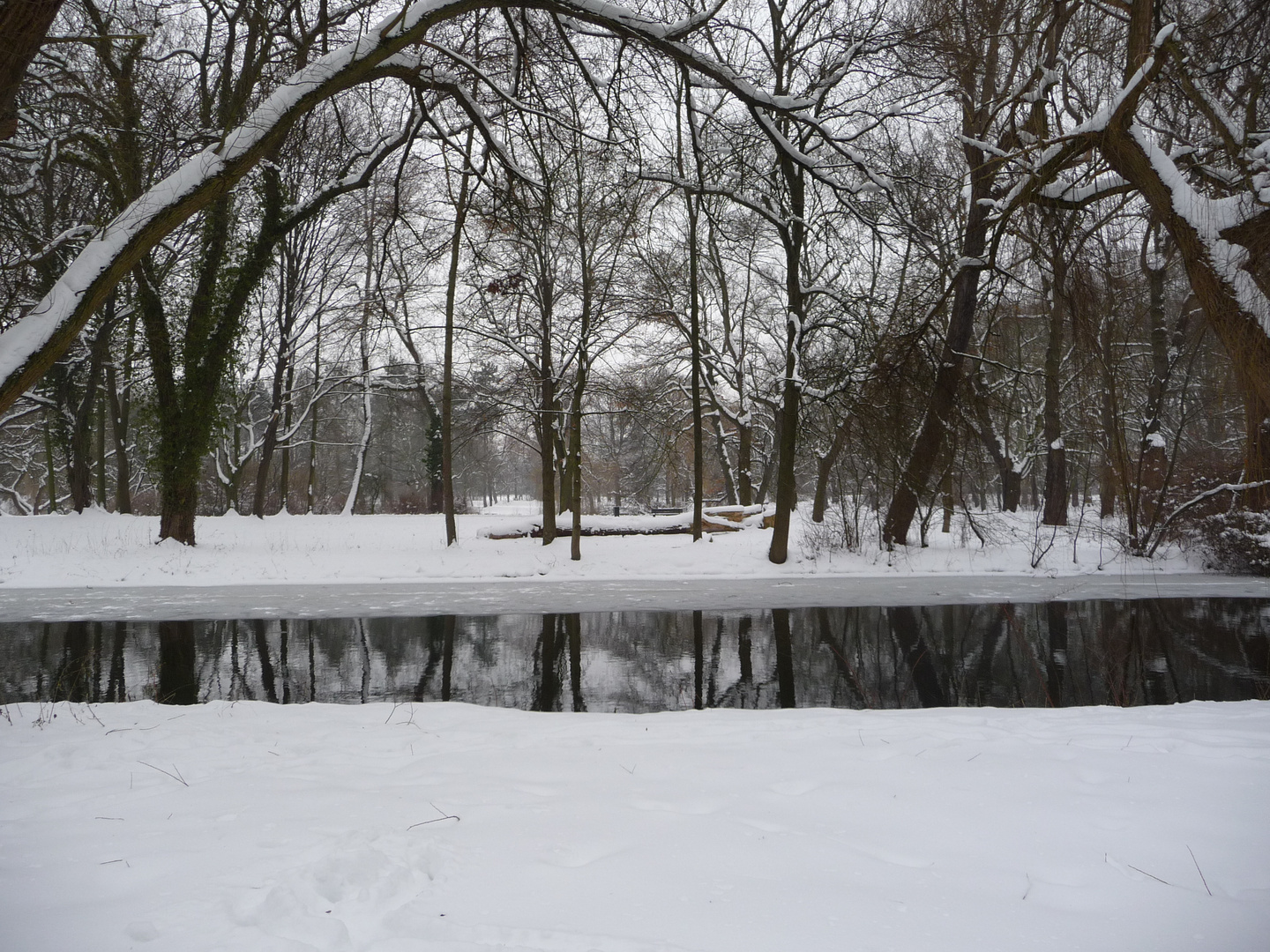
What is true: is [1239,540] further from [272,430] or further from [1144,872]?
[272,430]

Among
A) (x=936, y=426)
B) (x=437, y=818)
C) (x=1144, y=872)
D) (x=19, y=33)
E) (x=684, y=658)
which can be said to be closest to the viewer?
(x=1144, y=872)

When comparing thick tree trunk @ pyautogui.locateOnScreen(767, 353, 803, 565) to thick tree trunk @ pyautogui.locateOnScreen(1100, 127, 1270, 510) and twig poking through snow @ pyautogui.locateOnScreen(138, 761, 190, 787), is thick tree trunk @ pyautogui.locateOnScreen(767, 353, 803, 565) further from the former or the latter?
twig poking through snow @ pyautogui.locateOnScreen(138, 761, 190, 787)

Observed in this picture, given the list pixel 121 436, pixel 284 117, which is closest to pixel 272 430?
pixel 121 436

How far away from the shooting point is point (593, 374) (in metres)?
22.7

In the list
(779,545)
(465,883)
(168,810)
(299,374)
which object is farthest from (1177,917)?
(299,374)

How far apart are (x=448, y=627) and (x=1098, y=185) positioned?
9434mm

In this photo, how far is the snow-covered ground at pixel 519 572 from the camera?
43.5ft

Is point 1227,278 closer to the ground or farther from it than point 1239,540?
farther from it

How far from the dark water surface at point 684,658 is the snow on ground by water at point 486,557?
174 inches

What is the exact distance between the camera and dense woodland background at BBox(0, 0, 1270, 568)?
678 cm

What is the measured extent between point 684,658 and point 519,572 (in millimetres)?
8672

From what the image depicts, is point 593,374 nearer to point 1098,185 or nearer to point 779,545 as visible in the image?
point 779,545

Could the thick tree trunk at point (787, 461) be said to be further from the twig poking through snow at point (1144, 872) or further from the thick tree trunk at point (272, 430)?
the thick tree trunk at point (272, 430)

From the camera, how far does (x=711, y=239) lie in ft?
60.1
